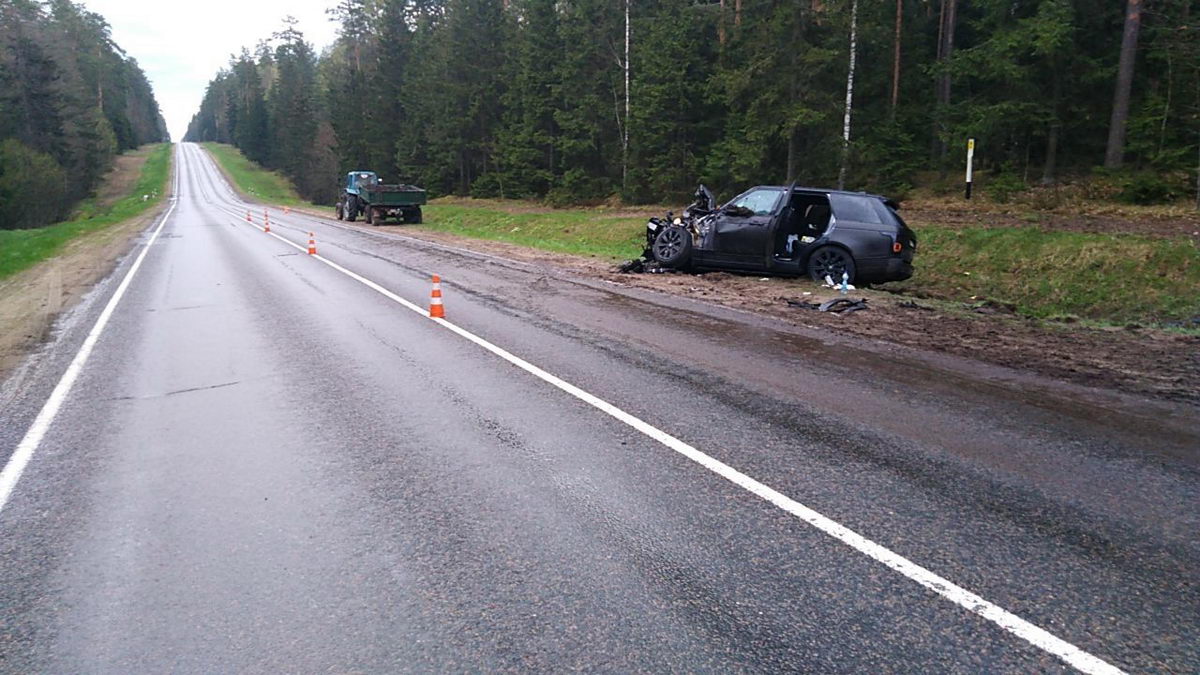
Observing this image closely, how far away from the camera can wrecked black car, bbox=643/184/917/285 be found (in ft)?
41.2

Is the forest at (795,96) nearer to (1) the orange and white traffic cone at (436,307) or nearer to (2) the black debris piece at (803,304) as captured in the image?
(2) the black debris piece at (803,304)

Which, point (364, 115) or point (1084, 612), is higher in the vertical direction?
point (364, 115)

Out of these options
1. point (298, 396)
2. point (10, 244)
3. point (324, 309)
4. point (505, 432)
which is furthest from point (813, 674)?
point (10, 244)

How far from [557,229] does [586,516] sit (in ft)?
87.3

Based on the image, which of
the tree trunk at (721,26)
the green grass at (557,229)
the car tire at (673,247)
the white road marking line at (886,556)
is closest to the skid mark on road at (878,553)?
the white road marking line at (886,556)

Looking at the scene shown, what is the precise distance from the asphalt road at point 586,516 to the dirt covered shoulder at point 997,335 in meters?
0.76

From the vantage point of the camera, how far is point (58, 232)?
32.2 meters

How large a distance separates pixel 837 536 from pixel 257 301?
36.7 feet

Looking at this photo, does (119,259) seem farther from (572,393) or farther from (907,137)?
(907,137)

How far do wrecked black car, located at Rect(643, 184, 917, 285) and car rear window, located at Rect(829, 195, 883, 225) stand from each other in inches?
0.6

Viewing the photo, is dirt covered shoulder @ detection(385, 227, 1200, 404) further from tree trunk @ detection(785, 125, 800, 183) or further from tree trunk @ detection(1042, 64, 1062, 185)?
tree trunk @ detection(785, 125, 800, 183)

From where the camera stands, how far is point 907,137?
1080 inches

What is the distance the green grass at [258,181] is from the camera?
74.6 m

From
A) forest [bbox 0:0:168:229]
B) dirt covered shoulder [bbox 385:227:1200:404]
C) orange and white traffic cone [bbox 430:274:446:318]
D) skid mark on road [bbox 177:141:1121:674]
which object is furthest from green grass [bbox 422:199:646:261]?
forest [bbox 0:0:168:229]
